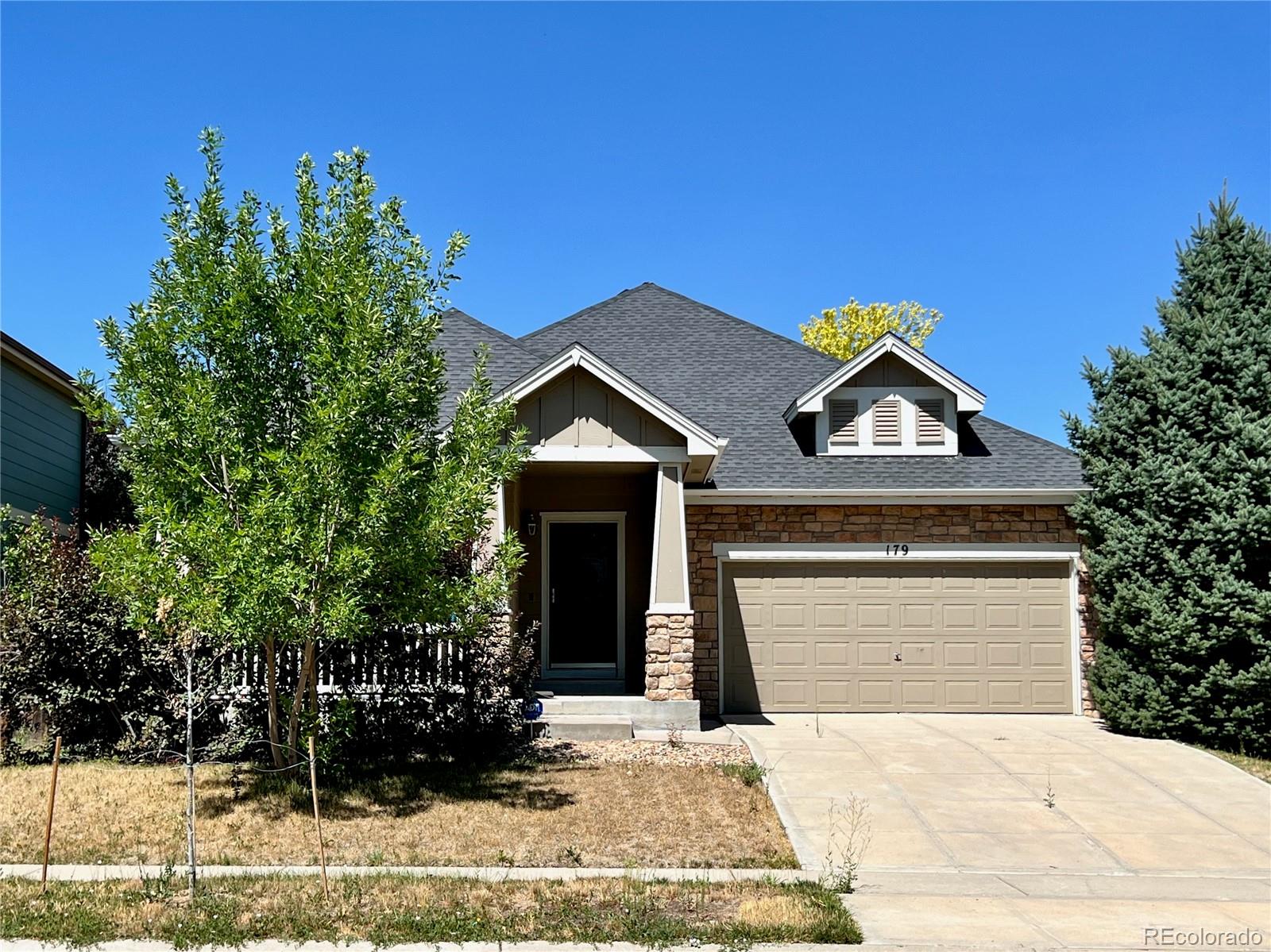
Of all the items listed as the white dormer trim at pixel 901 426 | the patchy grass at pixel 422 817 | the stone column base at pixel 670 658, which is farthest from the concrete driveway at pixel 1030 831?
the white dormer trim at pixel 901 426

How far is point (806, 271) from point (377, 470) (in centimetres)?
2307

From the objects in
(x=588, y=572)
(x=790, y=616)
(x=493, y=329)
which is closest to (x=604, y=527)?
(x=588, y=572)

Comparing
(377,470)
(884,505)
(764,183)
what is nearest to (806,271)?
(764,183)

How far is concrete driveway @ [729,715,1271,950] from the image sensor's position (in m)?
5.82

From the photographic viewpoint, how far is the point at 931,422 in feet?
48.4

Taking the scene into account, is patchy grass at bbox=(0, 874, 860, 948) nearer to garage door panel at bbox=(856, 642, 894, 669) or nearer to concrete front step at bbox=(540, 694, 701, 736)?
concrete front step at bbox=(540, 694, 701, 736)

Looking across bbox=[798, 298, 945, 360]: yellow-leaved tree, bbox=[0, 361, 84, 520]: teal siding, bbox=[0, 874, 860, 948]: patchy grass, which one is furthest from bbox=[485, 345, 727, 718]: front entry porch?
bbox=[798, 298, 945, 360]: yellow-leaved tree

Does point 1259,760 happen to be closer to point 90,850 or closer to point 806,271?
point 90,850

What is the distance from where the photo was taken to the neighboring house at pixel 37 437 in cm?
1345

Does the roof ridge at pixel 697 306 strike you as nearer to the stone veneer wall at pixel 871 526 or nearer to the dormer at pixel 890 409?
the dormer at pixel 890 409

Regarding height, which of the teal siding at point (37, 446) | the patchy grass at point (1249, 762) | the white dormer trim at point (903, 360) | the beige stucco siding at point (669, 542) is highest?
the white dormer trim at point (903, 360)

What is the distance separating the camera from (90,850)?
23.0ft

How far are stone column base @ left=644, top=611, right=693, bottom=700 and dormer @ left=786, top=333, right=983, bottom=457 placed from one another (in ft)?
13.8

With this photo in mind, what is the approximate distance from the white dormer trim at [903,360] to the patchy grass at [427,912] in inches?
358
